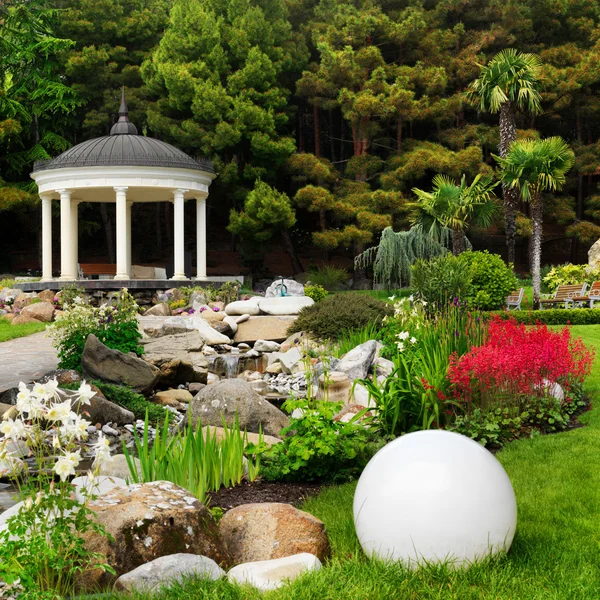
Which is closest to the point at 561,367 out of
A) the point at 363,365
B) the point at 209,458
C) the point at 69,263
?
the point at 363,365

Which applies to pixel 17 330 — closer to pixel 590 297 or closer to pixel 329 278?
pixel 329 278

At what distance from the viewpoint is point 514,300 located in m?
20.0

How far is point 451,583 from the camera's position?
11.3ft

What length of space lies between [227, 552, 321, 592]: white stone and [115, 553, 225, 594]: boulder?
0.38ft

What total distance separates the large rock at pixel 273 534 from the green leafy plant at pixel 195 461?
0.78m

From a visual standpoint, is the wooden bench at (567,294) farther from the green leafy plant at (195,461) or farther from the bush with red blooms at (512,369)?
the green leafy plant at (195,461)

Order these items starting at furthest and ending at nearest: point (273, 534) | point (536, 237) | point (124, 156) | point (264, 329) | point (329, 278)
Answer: point (329, 278)
point (124, 156)
point (536, 237)
point (264, 329)
point (273, 534)

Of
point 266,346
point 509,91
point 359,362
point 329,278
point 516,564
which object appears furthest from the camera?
point 329,278

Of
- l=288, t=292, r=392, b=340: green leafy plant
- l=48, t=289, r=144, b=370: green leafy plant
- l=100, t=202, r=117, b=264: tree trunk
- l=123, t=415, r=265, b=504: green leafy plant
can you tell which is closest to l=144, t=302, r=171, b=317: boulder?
l=288, t=292, r=392, b=340: green leafy plant

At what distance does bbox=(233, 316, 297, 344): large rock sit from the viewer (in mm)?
15297

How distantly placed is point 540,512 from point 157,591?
2.45 m

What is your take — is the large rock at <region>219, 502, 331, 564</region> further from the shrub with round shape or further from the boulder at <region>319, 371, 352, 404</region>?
the boulder at <region>319, 371, 352, 404</region>

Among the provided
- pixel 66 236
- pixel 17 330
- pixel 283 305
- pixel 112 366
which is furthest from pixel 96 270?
pixel 112 366

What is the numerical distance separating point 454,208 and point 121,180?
1069cm
